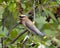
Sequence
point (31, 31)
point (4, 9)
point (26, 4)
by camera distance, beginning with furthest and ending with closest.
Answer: point (26, 4)
point (4, 9)
point (31, 31)

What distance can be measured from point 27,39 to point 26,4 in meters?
0.38

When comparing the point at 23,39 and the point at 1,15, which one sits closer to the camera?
the point at 23,39

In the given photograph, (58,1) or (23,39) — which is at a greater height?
(58,1)

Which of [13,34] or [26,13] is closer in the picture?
[13,34]

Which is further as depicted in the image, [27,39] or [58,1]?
[58,1]

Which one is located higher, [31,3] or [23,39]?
[31,3]

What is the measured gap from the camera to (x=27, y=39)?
136 centimetres

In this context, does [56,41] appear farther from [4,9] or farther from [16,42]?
[4,9]

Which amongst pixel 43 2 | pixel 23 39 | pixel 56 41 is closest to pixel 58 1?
pixel 43 2

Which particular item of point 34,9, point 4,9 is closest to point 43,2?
point 34,9

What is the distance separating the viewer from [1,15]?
1555mm

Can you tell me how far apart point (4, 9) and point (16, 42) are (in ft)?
0.75

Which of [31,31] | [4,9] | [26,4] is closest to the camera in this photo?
[31,31]

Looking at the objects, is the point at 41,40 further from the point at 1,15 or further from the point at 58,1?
the point at 58,1
